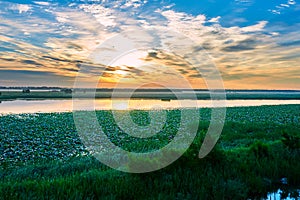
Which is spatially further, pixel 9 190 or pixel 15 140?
pixel 15 140

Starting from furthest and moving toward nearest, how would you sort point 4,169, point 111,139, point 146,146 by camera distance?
point 111,139 < point 146,146 < point 4,169

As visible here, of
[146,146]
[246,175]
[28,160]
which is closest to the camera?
[246,175]

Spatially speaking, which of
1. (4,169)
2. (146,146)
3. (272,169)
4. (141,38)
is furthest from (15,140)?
(272,169)

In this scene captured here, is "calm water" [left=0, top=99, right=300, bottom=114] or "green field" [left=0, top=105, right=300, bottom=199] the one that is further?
"calm water" [left=0, top=99, right=300, bottom=114]

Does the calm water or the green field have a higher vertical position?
the calm water

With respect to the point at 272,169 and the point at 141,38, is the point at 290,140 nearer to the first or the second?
the point at 272,169

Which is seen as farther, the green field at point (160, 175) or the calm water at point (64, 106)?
the calm water at point (64, 106)

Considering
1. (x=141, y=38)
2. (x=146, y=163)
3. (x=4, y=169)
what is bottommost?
(x=4, y=169)

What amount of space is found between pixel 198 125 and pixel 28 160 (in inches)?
455

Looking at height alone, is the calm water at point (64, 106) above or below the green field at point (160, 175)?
above

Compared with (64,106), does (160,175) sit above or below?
below

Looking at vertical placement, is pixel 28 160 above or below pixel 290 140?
below

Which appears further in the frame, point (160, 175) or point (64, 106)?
point (64, 106)

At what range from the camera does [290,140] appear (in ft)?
33.5
